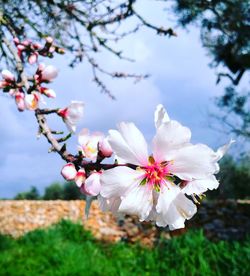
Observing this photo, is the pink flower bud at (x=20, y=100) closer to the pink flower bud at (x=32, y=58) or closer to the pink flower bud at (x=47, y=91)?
the pink flower bud at (x=47, y=91)

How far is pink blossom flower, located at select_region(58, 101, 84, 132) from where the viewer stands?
149 centimetres

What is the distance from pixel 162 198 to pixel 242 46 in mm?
9282

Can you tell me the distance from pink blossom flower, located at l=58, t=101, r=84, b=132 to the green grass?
3375 millimetres

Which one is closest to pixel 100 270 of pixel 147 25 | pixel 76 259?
pixel 76 259

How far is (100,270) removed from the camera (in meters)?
4.99

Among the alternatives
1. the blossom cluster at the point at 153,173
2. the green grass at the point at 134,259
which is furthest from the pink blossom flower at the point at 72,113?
the green grass at the point at 134,259

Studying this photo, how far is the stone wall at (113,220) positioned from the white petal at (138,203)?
21.9ft

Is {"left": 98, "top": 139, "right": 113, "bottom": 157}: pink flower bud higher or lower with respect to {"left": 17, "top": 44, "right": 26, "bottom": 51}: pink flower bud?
lower

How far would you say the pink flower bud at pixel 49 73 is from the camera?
5.27 feet

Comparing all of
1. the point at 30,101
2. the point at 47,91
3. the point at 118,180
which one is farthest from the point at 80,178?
the point at 47,91

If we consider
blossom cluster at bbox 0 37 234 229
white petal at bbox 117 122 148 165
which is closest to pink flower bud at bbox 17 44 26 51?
blossom cluster at bbox 0 37 234 229

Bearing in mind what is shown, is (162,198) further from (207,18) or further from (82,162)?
(207,18)

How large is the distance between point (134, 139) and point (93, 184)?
0.43ft

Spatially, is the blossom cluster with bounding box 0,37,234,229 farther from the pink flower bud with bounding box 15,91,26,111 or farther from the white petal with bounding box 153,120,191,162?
the pink flower bud with bounding box 15,91,26,111
